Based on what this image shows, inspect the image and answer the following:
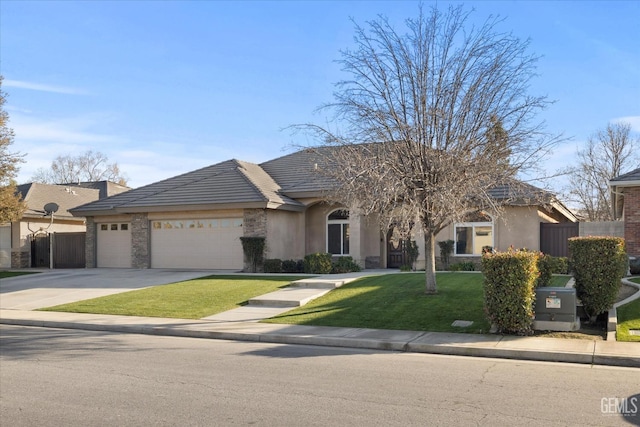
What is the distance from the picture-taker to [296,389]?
7.26 meters

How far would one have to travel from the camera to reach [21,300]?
705 inches

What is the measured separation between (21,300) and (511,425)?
16848 millimetres

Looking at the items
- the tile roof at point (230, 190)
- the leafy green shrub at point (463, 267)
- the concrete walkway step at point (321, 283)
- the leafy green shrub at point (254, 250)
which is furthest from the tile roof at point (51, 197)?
the leafy green shrub at point (463, 267)

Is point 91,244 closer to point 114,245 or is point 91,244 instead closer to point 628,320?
point 114,245

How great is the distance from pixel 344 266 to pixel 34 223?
Result: 19.5 meters

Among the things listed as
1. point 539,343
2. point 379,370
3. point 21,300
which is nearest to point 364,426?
point 379,370

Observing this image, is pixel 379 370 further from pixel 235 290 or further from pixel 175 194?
pixel 175 194

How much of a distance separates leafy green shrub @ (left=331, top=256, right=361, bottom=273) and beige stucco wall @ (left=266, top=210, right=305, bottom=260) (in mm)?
3100

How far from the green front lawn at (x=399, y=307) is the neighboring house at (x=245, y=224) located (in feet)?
21.2

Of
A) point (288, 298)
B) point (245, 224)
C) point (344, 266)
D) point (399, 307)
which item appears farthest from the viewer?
point (245, 224)

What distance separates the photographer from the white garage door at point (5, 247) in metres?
30.9

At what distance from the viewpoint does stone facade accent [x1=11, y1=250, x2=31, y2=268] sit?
30.5 metres

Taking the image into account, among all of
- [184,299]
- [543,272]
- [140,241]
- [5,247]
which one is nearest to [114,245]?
[140,241]

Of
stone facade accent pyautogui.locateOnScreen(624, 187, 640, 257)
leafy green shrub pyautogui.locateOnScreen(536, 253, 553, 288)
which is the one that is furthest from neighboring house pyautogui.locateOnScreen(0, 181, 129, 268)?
stone facade accent pyautogui.locateOnScreen(624, 187, 640, 257)
